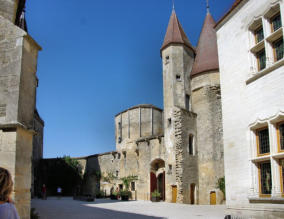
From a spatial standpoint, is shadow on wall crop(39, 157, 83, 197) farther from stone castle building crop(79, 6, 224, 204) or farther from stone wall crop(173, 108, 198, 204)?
stone wall crop(173, 108, 198, 204)

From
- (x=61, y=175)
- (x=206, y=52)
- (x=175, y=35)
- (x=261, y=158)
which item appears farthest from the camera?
(x=61, y=175)

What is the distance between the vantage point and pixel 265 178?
26.0ft

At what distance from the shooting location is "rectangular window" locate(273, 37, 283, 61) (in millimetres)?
7887

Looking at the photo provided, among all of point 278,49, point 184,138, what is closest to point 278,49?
point 278,49

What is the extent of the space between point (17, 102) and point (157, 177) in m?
19.1

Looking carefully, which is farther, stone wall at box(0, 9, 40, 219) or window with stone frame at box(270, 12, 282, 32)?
window with stone frame at box(270, 12, 282, 32)

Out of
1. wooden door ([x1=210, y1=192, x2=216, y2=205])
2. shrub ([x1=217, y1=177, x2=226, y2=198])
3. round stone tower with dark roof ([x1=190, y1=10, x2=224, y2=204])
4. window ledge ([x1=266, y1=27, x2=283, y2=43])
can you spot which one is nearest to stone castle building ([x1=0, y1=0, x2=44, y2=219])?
window ledge ([x1=266, y1=27, x2=283, y2=43])

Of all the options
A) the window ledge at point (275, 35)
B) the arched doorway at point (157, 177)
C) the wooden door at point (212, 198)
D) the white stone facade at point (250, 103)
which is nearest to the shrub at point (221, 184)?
the wooden door at point (212, 198)

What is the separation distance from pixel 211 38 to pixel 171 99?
6712 mm

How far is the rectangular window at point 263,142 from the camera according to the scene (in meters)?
7.96

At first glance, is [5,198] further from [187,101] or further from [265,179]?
[187,101]

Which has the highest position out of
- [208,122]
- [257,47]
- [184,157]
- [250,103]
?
[257,47]

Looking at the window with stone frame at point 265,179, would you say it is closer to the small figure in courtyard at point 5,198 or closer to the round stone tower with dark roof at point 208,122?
the small figure in courtyard at point 5,198

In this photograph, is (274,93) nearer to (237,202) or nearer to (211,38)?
(237,202)
